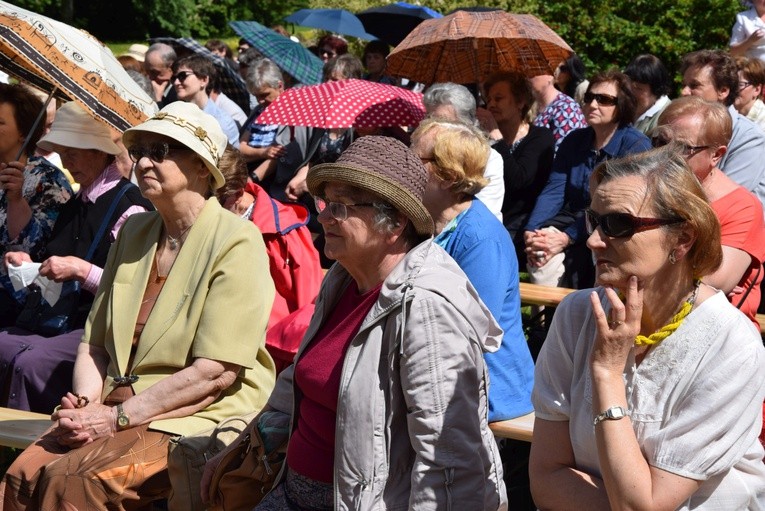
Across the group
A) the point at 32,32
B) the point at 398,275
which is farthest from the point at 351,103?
the point at 398,275

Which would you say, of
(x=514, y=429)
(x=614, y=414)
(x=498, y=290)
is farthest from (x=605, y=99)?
(x=614, y=414)

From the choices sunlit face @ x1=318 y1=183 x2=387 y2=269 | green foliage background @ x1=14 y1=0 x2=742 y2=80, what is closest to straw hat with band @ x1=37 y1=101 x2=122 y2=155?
sunlit face @ x1=318 y1=183 x2=387 y2=269

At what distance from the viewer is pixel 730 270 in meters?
4.07

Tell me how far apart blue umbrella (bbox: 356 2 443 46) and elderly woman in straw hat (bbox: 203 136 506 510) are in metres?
9.86

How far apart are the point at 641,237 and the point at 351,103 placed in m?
Answer: 4.61

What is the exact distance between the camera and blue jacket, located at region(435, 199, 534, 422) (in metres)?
4.02

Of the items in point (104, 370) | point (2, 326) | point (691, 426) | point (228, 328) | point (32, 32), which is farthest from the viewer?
point (2, 326)

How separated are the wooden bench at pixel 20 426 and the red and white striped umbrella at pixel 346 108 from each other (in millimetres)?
3071

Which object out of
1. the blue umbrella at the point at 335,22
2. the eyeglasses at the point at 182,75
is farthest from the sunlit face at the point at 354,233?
the blue umbrella at the point at 335,22

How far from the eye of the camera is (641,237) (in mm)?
2637

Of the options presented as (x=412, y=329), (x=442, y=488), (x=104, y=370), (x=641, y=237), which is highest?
(x=641, y=237)

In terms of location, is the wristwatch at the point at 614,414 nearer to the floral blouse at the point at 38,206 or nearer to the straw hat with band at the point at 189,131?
the straw hat with band at the point at 189,131

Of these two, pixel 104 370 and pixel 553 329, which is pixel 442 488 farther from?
pixel 104 370

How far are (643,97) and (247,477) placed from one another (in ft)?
17.8
